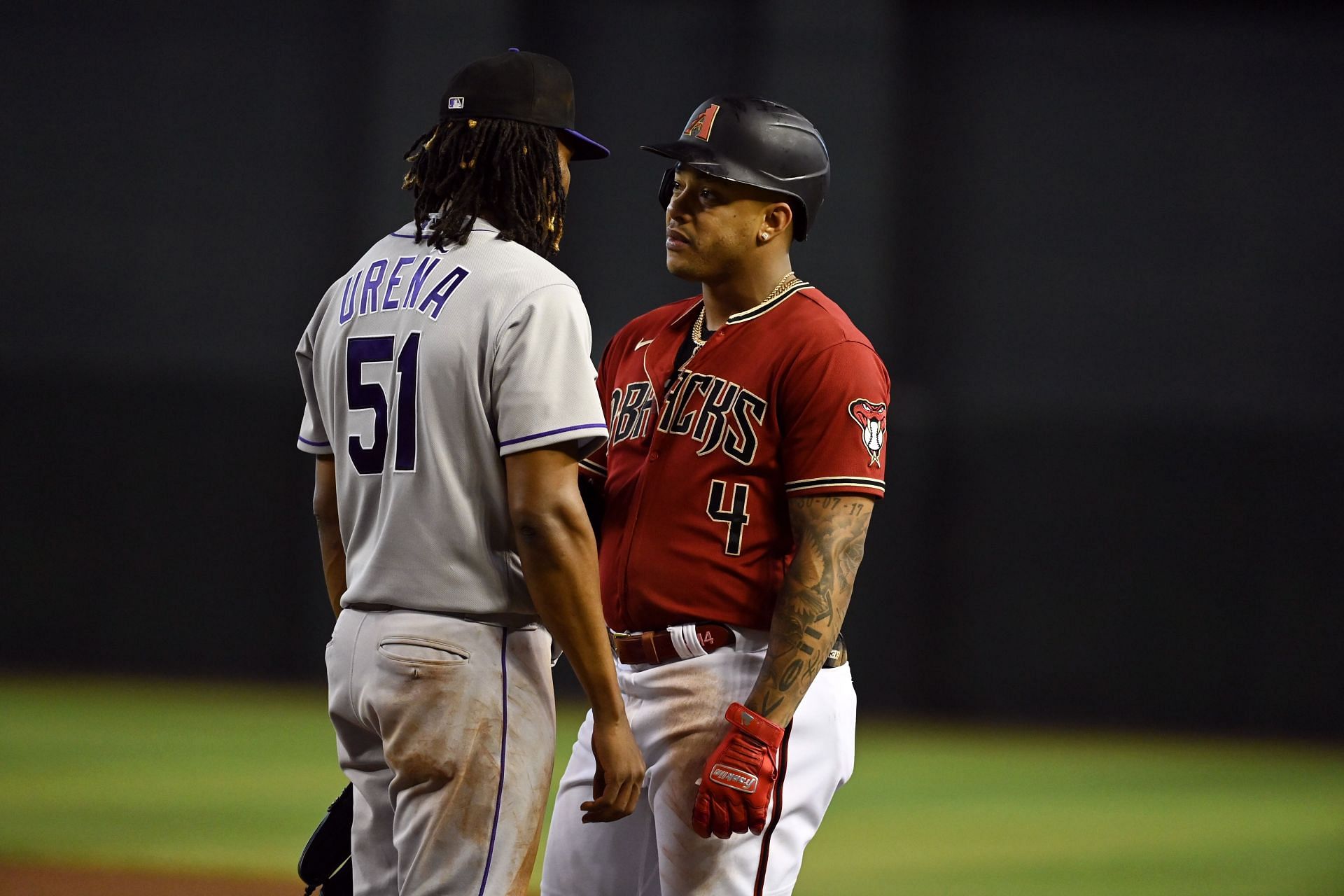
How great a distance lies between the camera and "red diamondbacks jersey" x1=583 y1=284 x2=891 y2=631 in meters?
2.63

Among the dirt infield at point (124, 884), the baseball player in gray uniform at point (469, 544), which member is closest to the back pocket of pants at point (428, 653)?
the baseball player in gray uniform at point (469, 544)

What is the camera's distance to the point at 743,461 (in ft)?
8.87

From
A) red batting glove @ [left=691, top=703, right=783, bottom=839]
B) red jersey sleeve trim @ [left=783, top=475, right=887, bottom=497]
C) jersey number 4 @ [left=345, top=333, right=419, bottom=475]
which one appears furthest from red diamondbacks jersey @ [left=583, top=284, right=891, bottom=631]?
jersey number 4 @ [left=345, top=333, right=419, bottom=475]

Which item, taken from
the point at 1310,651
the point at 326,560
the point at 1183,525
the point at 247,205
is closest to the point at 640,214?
the point at 247,205

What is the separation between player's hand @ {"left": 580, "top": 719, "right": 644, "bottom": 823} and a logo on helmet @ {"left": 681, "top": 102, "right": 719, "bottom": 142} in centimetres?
126

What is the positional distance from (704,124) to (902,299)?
25.0ft

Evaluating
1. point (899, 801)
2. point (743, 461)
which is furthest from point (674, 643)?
point (899, 801)

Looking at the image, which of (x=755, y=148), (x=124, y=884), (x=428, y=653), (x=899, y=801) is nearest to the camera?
(x=428, y=653)

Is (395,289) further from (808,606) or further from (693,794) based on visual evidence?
(693,794)

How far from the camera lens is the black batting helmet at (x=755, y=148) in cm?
283

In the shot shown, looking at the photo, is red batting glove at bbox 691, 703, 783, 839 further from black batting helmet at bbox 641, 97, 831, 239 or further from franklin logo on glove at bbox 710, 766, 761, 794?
black batting helmet at bbox 641, 97, 831, 239

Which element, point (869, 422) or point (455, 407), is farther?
point (869, 422)

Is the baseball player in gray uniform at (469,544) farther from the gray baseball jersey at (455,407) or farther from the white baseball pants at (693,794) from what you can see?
the white baseball pants at (693,794)

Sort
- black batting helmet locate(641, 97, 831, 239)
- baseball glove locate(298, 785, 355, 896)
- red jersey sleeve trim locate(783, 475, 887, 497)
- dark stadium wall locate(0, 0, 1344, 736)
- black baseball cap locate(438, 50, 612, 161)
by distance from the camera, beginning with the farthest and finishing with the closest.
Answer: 1. dark stadium wall locate(0, 0, 1344, 736)
2. black batting helmet locate(641, 97, 831, 239)
3. baseball glove locate(298, 785, 355, 896)
4. red jersey sleeve trim locate(783, 475, 887, 497)
5. black baseball cap locate(438, 50, 612, 161)
